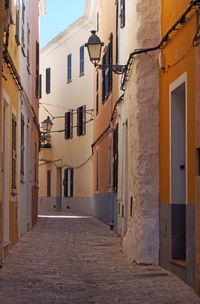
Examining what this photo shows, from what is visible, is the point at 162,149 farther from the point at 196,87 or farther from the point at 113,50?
the point at 113,50

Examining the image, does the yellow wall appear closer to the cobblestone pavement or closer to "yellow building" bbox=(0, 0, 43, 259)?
"yellow building" bbox=(0, 0, 43, 259)

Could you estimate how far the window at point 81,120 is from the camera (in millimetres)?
29256

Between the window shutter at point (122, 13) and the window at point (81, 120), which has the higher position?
the window shutter at point (122, 13)

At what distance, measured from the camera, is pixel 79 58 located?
101 ft

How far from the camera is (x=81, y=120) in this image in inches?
1173

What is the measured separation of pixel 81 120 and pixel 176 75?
70.3 feet

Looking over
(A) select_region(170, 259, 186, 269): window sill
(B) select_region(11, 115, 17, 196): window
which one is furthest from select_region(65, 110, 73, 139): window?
(A) select_region(170, 259, 186, 269): window sill

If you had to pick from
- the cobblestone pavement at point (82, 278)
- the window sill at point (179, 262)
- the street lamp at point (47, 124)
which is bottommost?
the cobblestone pavement at point (82, 278)

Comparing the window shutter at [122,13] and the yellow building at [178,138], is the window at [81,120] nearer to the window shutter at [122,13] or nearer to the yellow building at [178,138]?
the window shutter at [122,13]

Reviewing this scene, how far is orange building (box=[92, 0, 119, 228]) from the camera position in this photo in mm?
16938

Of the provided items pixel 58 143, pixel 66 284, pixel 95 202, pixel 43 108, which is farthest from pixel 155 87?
pixel 43 108

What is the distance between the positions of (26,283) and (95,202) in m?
16.6

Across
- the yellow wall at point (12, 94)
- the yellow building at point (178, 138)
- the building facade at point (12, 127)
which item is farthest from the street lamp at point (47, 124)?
the yellow building at point (178, 138)

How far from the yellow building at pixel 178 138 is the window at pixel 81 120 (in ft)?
64.2
